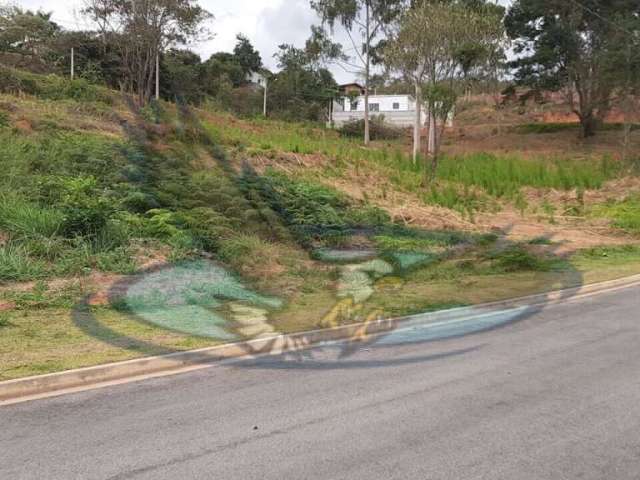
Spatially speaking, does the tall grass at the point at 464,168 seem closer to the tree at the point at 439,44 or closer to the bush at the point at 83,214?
the tree at the point at 439,44

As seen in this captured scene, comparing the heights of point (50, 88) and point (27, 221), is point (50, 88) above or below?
above

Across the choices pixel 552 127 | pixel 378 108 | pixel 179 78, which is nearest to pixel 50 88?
pixel 179 78

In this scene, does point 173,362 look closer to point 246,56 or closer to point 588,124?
point 588,124

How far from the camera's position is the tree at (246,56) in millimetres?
74438

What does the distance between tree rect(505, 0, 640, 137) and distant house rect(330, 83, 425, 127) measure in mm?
15891

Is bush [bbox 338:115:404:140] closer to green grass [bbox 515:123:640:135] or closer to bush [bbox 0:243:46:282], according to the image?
green grass [bbox 515:123:640:135]

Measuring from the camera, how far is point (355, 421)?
5098 millimetres

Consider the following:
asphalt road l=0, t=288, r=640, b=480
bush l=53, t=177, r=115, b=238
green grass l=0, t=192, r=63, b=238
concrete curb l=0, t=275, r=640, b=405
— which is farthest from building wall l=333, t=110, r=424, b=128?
asphalt road l=0, t=288, r=640, b=480

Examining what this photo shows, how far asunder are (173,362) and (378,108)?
211 ft

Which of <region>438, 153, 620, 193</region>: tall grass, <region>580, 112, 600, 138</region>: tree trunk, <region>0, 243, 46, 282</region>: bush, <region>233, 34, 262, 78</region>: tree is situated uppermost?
<region>233, 34, 262, 78</region>: tree

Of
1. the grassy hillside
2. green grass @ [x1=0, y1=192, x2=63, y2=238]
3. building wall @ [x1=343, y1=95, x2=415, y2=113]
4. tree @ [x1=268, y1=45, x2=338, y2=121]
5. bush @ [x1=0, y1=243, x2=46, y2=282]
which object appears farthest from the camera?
building wall @ [x1=343, y1=95, x2=415, y2=113]

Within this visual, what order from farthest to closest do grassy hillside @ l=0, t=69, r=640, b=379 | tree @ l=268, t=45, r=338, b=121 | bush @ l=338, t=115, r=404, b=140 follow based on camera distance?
1. tree @ l=268, t=45, r=338, b=121
2. bush @ l=338, t=115, r=404, b=140
3. grassy hillside @ l=0, t=69, r=640, b=379

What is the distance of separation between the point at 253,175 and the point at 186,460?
15629 mm

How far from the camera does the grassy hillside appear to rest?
8867mm
